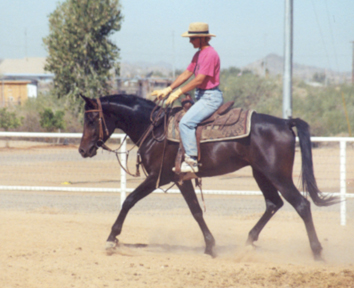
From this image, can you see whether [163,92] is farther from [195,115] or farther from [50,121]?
[50,121]

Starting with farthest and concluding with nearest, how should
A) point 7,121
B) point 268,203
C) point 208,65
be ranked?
point 7,121 → point 268,203 → point 208,65

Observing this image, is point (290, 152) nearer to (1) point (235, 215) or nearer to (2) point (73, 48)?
(1) point (235, 215)

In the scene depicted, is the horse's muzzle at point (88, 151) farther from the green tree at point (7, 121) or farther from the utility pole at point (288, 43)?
the green tree at point (7, 121)

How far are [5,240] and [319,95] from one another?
33.1 metres

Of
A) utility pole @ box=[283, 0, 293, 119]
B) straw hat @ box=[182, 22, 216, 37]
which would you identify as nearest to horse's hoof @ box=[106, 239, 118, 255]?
straw hat @ box=[182, 22, 216, 37]

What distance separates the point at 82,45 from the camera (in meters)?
22.7

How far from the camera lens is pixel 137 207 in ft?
33.6

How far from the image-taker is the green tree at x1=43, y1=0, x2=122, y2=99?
73.9 ft

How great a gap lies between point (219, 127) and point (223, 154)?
0.33 metres

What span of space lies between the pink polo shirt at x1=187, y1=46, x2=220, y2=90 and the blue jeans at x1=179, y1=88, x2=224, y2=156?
0.29 feet

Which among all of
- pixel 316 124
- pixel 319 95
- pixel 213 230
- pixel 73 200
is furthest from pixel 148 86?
pixel 213 230

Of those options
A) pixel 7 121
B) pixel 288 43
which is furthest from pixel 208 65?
pixel 7 121

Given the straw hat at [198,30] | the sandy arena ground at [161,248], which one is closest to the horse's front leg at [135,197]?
the sandy arena ground at [161,248]

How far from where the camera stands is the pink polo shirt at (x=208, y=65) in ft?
18.5
